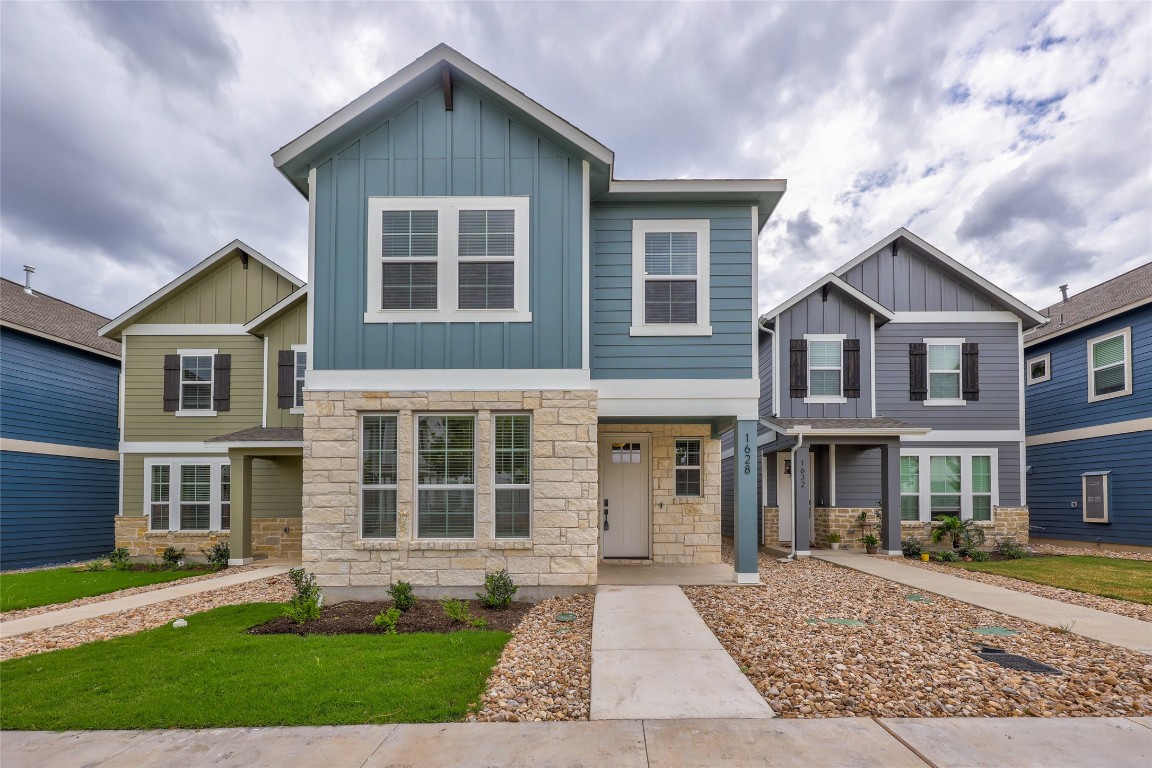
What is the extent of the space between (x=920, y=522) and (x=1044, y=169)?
455 inches

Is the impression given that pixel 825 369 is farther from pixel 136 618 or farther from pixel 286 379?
pixel 136 618

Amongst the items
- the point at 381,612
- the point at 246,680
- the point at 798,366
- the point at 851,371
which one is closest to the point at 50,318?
the point at 381,612

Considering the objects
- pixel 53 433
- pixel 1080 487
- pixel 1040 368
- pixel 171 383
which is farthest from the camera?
pixel 1040 368

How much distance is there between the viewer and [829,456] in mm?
14133

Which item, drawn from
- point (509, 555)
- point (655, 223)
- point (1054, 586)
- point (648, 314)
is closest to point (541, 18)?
point (655, 223)

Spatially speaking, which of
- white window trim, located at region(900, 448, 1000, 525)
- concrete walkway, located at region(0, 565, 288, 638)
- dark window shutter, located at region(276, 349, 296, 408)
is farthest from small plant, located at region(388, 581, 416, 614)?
white window trim, located at region(900, 448, 1000, 525)

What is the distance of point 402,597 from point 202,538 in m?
9.00

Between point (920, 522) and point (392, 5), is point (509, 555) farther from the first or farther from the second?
point (920, 522)

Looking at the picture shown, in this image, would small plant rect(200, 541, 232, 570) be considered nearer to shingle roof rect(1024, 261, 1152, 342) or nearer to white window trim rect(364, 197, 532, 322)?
white window trim rect(364, 197, 532, 322)

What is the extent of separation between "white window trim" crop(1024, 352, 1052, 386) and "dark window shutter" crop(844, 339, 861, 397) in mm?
6659

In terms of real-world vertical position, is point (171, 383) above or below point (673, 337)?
below

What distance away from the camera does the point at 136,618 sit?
7965mm

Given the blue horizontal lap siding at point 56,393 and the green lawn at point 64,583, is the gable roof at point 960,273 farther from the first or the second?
the blue horizontal lap siding at point 56,393

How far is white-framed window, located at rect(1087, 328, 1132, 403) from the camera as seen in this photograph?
1406 centimetres
